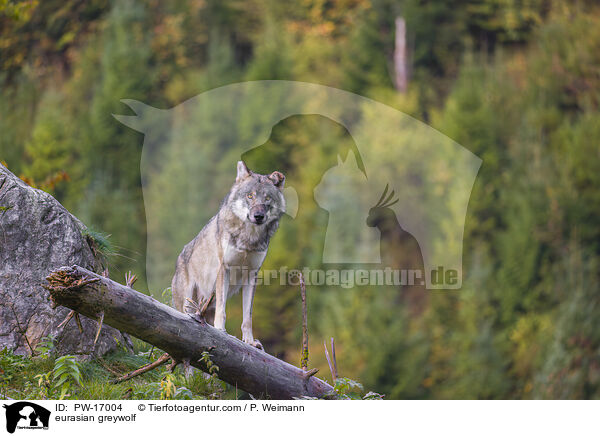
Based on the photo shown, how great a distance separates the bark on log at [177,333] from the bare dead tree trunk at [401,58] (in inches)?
1723

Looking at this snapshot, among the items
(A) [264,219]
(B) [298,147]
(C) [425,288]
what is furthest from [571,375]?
(A) [264,219]

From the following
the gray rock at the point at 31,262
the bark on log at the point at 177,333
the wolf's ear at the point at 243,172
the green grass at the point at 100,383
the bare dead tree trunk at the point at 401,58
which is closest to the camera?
the bark on log at the point at 177,333

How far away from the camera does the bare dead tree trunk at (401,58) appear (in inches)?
1999

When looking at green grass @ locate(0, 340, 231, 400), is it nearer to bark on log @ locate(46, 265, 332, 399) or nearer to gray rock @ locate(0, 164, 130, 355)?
gray rock @ locate(0, 164, 130, 355)

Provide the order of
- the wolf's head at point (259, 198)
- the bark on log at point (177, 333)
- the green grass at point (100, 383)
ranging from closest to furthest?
1. the bark on log at point (177, 333)
2. the green grass at point (100, 383)
3. the wolf's head at point (259, 198)

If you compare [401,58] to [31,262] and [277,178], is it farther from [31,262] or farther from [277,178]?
[31,262]

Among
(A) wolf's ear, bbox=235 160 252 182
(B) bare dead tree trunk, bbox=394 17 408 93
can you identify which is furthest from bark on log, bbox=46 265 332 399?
(B) bare dead tree trunk, bbox=394 17 408 93

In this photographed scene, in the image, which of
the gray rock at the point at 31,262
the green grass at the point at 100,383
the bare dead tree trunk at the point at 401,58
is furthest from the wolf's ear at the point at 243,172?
the bare dead tree trunk at the point at 401,58

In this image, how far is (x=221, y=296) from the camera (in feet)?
29.3

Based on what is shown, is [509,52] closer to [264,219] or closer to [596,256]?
[596,256]

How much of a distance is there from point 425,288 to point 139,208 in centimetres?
1495

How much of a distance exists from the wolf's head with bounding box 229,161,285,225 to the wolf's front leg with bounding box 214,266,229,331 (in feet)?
2.24

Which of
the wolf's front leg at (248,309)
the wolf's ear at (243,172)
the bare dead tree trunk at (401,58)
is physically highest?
the wolf's ear at (243,172)

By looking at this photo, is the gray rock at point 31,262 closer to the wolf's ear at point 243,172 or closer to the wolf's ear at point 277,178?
the wolf's ear at point 243,172
